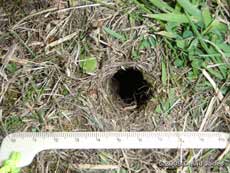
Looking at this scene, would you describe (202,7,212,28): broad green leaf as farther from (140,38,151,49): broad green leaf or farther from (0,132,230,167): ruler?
(0,132,230,167): ruler

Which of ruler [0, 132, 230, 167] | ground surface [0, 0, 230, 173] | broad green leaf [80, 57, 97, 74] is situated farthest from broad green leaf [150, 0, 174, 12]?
ruler [0, 132, 230, 167]

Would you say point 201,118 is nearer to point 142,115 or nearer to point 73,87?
point 142,115

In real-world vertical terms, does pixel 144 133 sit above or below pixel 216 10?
below

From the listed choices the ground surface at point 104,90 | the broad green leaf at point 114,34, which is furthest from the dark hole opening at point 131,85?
the broad green leaf at point 114,34

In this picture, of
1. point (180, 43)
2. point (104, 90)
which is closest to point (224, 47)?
point (180, 43)

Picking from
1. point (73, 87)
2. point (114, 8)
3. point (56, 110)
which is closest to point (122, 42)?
point (114, 8)

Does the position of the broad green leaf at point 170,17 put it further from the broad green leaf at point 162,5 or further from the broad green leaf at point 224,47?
the broad green leaf at point 224,47

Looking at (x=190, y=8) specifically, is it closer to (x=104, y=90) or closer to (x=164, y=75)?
(x=164, y=75)
